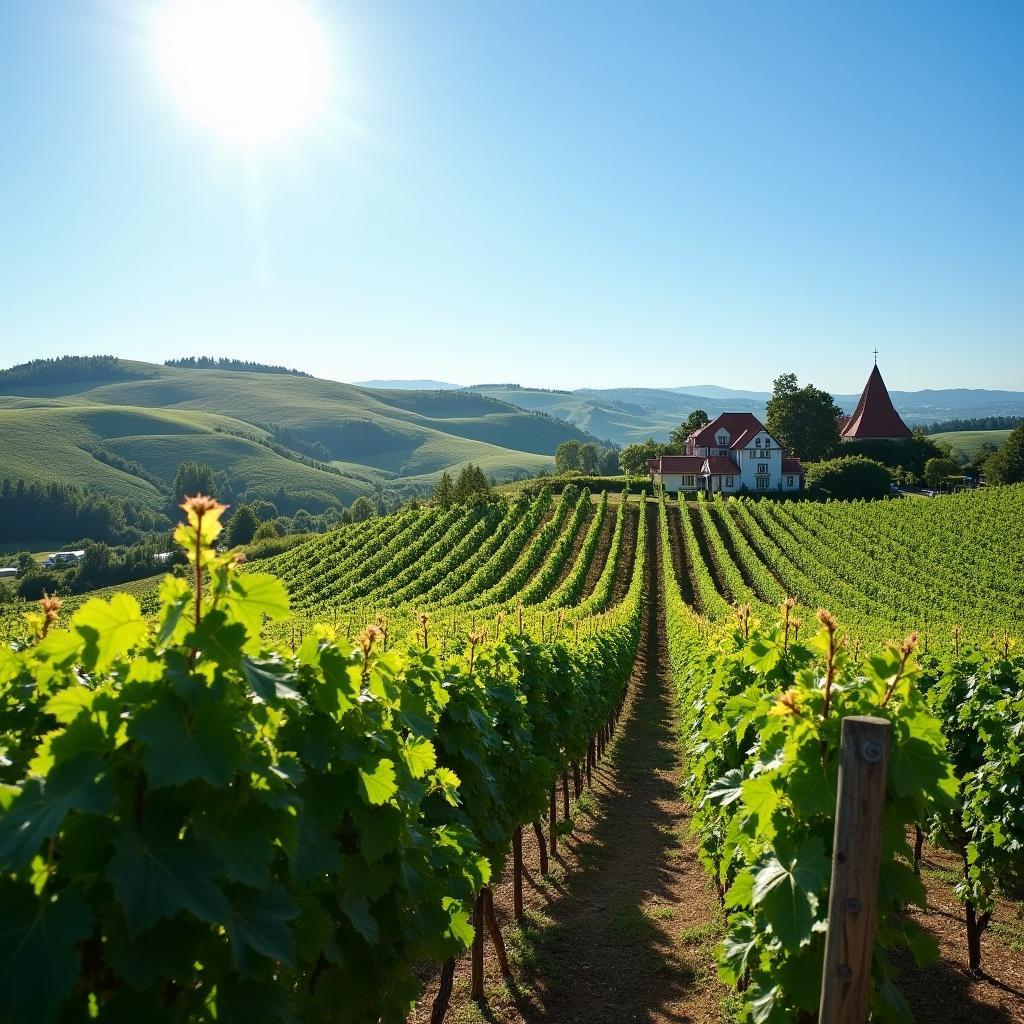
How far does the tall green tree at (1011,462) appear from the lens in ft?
235

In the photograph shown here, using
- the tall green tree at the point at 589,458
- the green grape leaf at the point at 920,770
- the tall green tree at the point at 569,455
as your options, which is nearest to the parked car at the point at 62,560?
the tall green tree at the point at 569,455

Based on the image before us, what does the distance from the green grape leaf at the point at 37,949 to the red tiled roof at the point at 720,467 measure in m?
77.0

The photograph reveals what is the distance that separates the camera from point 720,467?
252 ft

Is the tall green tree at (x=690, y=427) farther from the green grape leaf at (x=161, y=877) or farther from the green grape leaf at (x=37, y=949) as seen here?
the green grape leaf at (x=37, y=949)

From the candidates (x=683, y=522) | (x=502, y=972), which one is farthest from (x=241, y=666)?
(x=683, y=522)

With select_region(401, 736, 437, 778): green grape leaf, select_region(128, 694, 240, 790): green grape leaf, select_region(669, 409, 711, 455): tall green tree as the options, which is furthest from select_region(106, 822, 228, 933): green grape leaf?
select_region(669, 409, 711, 455): tall green tree

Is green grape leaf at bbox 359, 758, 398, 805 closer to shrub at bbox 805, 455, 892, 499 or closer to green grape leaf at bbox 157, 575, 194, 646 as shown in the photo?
green grape leaf at bbox 157, 575, 194, 646

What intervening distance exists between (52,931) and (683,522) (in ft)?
193

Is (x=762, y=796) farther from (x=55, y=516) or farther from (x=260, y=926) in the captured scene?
(x=55, y=516)

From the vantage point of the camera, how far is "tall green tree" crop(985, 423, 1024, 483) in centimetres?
7150

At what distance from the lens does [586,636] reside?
18234 millimetres

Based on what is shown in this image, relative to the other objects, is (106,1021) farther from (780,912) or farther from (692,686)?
(692,686)

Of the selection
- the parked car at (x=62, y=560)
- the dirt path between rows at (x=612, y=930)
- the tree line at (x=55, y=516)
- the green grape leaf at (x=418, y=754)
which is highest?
the green grape leaf at (x=418, y=754)

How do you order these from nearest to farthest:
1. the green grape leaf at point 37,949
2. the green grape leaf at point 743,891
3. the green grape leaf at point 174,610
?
the green grape leaf at point 37,949
the green grape leaf at point 174,610
the green grape leaf at point 743,891
